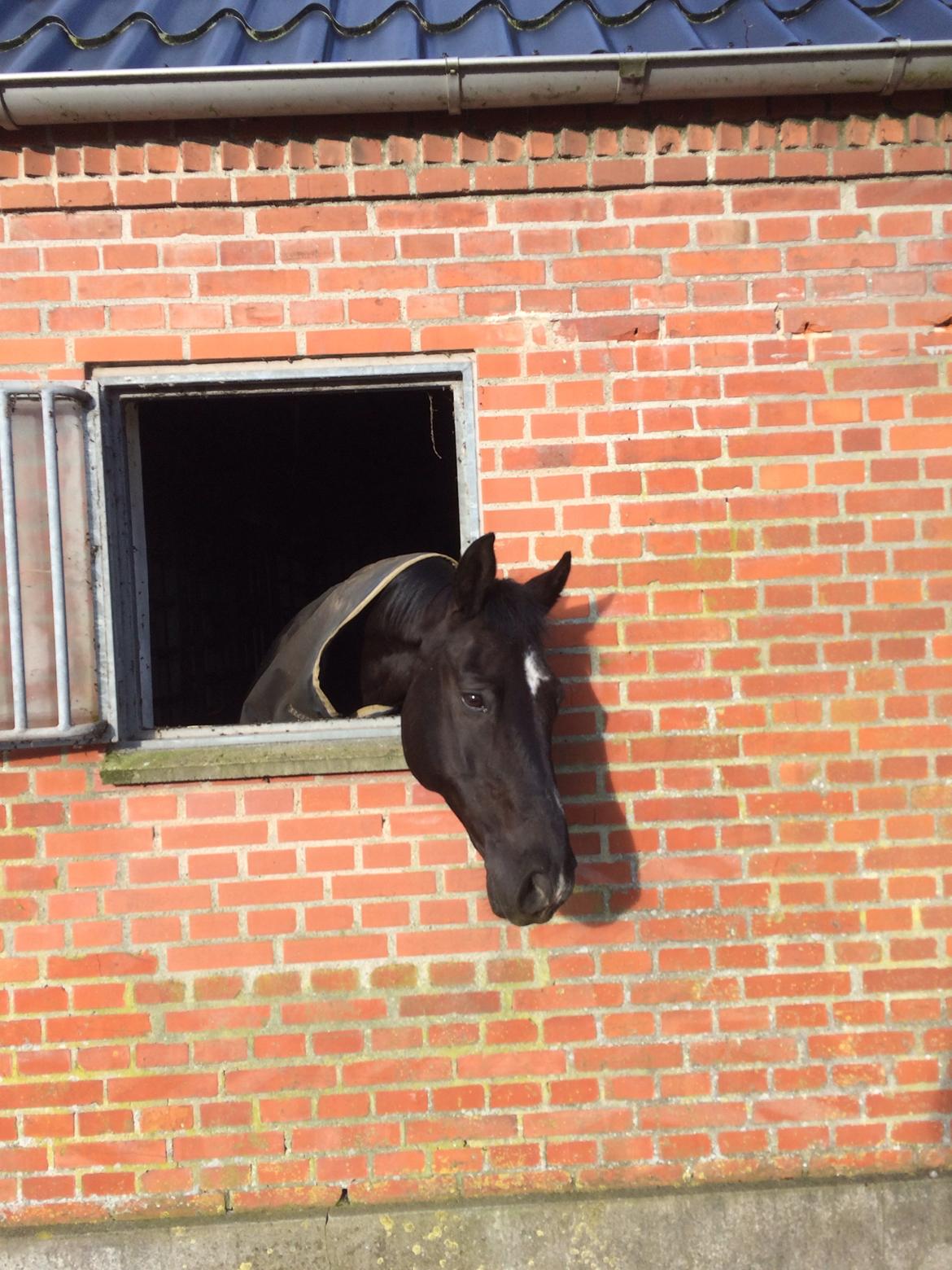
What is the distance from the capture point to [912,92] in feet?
10.6

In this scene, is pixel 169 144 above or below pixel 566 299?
above

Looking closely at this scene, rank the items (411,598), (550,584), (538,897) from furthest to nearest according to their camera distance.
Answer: (411,598) < (550,584) < (538,897)

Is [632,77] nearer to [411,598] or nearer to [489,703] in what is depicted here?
[411,598]

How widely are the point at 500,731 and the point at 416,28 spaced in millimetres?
2267

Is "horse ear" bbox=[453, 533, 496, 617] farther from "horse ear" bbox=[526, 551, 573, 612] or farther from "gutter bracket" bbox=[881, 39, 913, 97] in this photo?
"gutter bracket" bbox=[881, 39, 913, 97]

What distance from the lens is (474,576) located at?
2.78 metres

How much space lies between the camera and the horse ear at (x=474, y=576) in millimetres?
2711

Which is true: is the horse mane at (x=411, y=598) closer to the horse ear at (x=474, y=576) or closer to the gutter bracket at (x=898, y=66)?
the horse ear at (x=474, y=576)

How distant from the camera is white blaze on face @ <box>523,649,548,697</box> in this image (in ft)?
9.01

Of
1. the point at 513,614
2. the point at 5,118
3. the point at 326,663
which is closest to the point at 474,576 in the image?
the point at 513,614

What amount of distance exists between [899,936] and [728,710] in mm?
916

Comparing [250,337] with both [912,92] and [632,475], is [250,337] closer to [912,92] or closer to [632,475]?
[632,475]

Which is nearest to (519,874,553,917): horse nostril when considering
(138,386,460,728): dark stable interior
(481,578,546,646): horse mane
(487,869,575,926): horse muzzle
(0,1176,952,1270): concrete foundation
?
(487,869,575,926): horse muzzle

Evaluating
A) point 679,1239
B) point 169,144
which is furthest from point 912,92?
point 679,1239
